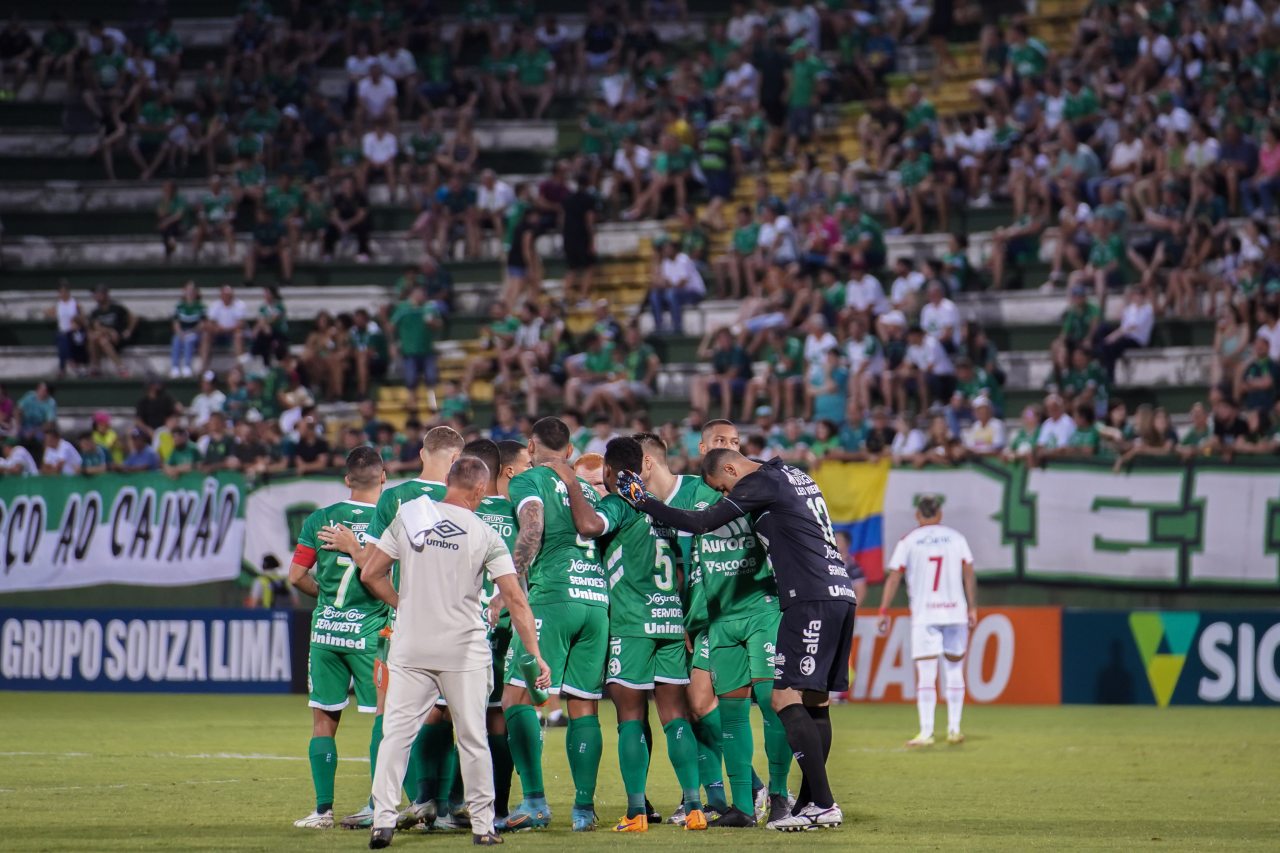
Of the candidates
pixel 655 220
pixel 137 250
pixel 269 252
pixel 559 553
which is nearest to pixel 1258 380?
pixel 655 220

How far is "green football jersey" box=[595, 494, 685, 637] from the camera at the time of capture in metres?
12.0

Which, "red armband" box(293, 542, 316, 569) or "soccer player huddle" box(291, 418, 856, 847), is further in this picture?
"red armband" box(293, 542, 316, 569)

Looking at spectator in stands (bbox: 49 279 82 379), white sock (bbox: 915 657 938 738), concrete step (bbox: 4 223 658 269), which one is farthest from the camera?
concrete step (bbox: 4 223 658 269)

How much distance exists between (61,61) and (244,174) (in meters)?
6.88

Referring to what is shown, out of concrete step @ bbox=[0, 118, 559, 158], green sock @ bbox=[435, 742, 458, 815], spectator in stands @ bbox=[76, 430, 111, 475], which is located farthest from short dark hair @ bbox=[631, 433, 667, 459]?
concrete step @ bbox=[0, 118, 559, 158]

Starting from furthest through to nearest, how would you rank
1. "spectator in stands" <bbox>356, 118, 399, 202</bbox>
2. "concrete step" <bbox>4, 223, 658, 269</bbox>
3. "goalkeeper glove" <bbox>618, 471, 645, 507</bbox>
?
1. "spectator in stands" <bbox>356, 118, 399, 202</bbox>
2. "concrete step" <bbox>4, 223, 658, 269</bbox>
3. "goalkeeper glove" <bbox>618, 471, 645, 507</bbox>

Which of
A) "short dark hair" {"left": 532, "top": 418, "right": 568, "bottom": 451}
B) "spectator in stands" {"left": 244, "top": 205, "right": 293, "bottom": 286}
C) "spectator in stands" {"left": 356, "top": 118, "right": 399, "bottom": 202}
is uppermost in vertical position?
"spectator in stands" {"left": 356, "top": 118, "right": 399, "bottom": 202}

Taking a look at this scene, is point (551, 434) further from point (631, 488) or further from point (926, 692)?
point (926, 692)

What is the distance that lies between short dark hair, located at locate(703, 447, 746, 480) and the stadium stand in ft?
43.9

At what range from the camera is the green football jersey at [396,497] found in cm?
1148

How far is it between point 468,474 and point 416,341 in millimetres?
22077

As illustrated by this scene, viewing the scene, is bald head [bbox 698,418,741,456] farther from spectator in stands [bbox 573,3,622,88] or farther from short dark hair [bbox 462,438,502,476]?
spectator in stands [bbox 573,3,622,88]

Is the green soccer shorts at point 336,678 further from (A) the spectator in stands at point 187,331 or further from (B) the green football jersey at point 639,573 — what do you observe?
(A) the spectator in stands at point 187,331

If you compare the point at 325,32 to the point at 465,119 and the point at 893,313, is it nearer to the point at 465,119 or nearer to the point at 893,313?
the point at 465,119
